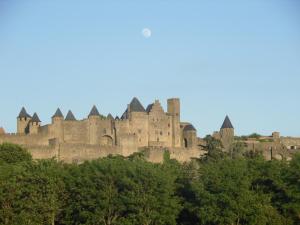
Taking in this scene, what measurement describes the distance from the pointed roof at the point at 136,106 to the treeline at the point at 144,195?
118 ft

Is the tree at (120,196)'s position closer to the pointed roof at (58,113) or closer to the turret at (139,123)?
the pointed roof at (58,113)

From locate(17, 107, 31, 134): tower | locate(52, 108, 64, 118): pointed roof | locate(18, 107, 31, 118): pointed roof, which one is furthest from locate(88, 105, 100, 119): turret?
locate(18, 107, 31, 118): pointed roof

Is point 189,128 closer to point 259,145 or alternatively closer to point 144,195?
point 259,145

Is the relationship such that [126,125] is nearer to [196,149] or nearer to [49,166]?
[196,149]

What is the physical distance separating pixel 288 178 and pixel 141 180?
11.3 m

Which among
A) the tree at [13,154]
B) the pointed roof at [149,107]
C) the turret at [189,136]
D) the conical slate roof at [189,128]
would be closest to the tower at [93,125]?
the pointed roof at [149,107]

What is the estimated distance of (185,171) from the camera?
7575 centimetres

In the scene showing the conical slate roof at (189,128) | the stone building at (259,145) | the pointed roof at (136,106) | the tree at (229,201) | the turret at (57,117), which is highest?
the pointed roof at (136,106)

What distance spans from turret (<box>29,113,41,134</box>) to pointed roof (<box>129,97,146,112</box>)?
446 inches

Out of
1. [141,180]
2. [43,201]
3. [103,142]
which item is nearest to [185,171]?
[141,180]

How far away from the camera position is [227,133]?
113 m

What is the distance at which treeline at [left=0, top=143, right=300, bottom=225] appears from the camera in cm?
6219

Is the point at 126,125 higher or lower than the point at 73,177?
higher

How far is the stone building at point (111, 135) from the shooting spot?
9256 centimetres
